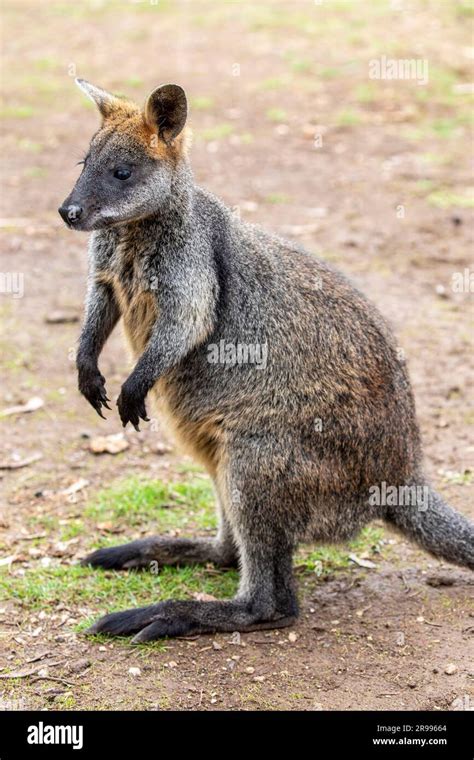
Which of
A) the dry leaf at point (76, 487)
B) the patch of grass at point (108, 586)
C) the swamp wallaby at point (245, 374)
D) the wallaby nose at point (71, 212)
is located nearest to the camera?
the wallaby nose at point (71, 212)

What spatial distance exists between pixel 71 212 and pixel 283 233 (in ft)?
16.3

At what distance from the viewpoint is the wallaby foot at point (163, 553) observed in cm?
508

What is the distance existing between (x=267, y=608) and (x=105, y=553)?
3.16ft

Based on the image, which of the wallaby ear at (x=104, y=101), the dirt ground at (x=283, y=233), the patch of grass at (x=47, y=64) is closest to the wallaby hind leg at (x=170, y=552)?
the dirt ground at (x=283, y=233)

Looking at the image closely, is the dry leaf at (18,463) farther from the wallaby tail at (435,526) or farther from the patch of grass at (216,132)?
the patch of grass at (216,132)

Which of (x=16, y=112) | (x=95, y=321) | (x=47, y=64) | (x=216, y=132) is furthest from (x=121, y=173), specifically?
(x=47, y=64)

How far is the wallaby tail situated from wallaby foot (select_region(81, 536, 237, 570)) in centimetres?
93

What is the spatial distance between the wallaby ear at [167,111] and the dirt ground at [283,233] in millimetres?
1475

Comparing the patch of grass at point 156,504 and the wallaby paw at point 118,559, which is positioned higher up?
the patch of grass at point 156,504

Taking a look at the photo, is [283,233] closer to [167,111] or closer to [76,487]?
[76,487]

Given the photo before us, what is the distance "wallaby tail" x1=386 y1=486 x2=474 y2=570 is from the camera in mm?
4711

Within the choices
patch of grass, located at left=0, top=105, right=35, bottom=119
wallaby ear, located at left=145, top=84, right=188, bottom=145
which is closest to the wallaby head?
wallaby ear, located at left=145, top=84, right=188, bottom=145

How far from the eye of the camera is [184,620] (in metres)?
4.54

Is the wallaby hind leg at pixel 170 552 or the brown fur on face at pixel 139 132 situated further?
the wallaby hind leg at pixel 170 552
